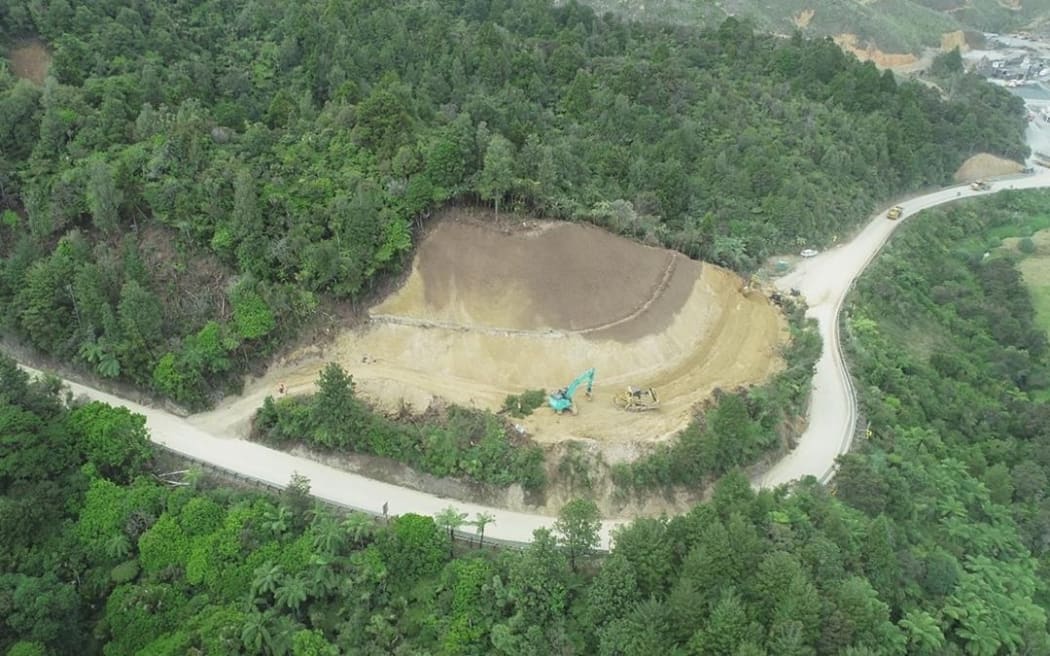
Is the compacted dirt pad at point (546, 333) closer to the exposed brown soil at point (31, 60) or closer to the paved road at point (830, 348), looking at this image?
the paved road at point (830, 348)

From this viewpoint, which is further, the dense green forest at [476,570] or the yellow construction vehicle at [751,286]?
the yellow construction vehicle at [751,286]

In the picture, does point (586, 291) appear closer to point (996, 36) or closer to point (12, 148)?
point (12, 148)

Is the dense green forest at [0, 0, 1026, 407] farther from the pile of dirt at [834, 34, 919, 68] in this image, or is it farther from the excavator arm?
the pile of dirt at [834, 34, 919, 68]

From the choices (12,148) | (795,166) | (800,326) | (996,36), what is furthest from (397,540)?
(996,36)

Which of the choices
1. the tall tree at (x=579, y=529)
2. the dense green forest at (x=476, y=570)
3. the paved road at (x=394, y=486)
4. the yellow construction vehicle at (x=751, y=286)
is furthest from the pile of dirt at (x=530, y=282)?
the tall tree at (x=579, y=529)

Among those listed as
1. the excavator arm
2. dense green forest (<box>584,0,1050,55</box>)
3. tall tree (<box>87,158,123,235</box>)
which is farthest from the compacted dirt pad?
dense green forest (<box>584,0,1050,55</box>)

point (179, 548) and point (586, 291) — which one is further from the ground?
point (586, 291)
